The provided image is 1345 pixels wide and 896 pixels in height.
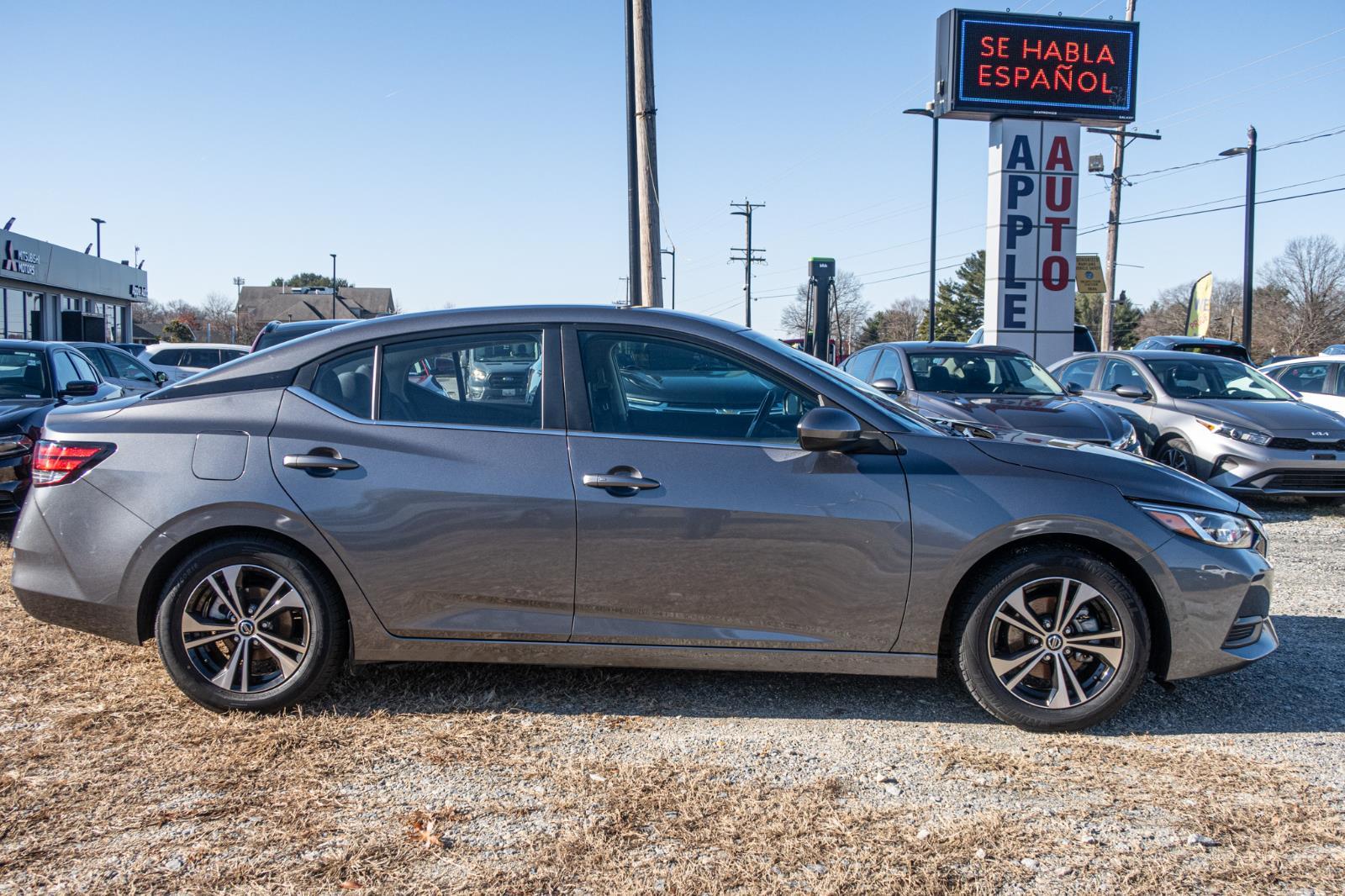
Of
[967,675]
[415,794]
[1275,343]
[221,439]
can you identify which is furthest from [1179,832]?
[1275,343]

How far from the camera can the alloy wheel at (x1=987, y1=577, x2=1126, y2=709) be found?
12.4ft

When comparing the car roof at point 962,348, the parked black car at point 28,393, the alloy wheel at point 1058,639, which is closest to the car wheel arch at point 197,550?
the alloy wheel at point 1058,639

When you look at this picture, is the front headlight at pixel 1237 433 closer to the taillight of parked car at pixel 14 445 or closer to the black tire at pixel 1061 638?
the black tire at pixel 1061 638

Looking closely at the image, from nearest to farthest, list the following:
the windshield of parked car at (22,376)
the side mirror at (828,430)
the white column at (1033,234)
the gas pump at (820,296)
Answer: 1. the side mirror at (828,430)
2. the windshield of parked car at (22,376)
3. the white column at (1033,234)
4. the gas pump at (820,296)

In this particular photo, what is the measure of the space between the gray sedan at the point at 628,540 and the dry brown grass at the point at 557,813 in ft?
0.95

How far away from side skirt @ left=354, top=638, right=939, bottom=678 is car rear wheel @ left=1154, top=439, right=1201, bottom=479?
286 inches

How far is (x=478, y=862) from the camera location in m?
2.83

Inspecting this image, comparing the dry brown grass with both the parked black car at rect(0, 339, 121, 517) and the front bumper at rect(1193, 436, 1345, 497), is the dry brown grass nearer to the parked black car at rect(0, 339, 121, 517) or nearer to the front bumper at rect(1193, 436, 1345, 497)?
the parked black car at rect(0, 339, 121, 517)

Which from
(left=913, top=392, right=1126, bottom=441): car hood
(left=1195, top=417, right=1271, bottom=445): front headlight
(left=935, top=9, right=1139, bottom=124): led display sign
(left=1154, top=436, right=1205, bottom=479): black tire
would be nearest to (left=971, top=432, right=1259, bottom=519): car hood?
(left=913, top=392, right=1126, bottom=441): car hood

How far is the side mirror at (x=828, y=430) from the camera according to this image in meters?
3.75

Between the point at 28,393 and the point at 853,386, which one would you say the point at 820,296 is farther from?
the point at 853,386

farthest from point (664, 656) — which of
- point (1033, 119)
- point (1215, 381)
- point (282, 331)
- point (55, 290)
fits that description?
point (55, 290)

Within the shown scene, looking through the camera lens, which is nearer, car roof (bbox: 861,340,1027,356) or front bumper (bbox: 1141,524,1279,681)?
front bumper (bbox: 1141,524,1279,681)

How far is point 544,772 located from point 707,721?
77 cm
